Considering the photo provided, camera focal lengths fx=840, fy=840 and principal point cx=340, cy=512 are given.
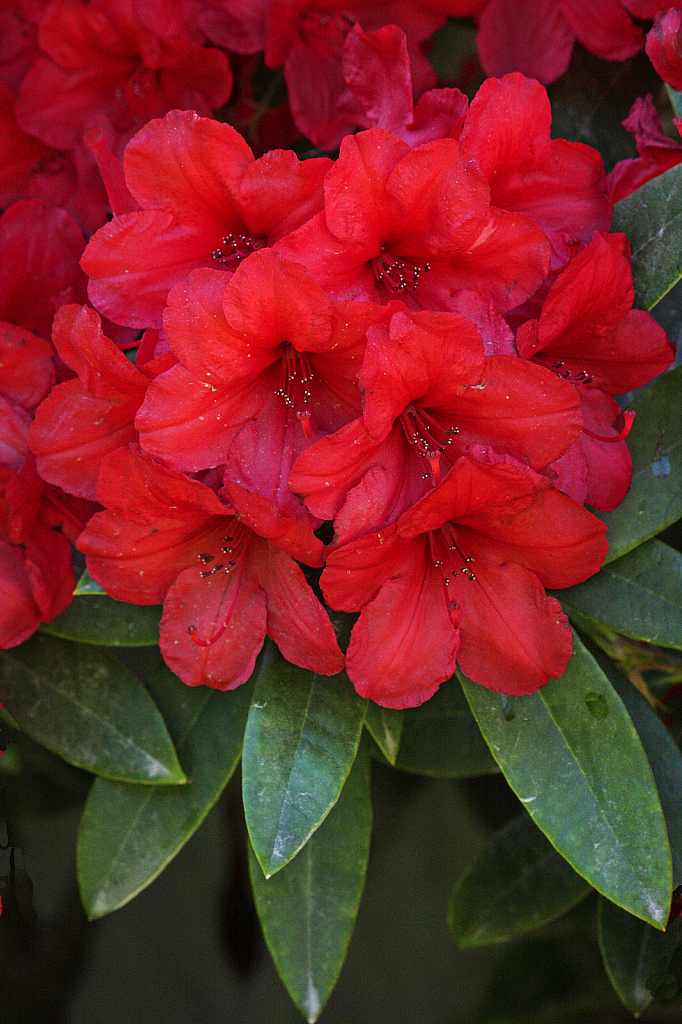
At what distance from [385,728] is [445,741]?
0.23 m

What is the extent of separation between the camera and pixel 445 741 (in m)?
1.04

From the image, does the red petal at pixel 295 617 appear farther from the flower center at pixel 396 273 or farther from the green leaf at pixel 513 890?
the green leaf at pixel 513 890

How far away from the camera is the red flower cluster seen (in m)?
0.62

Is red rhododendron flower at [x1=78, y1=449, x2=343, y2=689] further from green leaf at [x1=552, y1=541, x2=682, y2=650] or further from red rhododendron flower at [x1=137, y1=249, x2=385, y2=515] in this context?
green leaf at [x1=552, y1=541, x2=682, y2=650]

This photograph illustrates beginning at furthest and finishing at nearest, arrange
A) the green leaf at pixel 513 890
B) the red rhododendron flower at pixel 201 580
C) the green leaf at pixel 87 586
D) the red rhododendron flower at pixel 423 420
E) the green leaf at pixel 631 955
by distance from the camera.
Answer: the green leaf at pixel 513 890, the green leaf at pixel 631 955, the green leaf at pixel 87 586, the red rhododendron flower at pixel 201 580, the red rhododendron flower at pixel 423 420

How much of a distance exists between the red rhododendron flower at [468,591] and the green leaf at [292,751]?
12cm

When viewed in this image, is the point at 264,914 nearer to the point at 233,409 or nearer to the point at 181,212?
the point at 233,409

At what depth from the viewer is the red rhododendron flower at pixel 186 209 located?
0.65 m

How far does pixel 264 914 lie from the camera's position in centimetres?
94

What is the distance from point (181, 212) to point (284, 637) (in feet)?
1.21

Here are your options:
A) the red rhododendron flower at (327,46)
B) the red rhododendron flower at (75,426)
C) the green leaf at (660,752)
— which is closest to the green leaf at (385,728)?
the green leaf at (660,752)

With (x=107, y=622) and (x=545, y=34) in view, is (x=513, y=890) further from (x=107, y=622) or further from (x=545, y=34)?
(x=545, y=34)

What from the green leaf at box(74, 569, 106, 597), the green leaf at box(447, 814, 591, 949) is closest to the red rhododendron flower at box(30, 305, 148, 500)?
the green leaf at box(74, 569, 106, 597)

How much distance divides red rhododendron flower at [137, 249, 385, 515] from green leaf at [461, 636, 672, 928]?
315 millimetres
